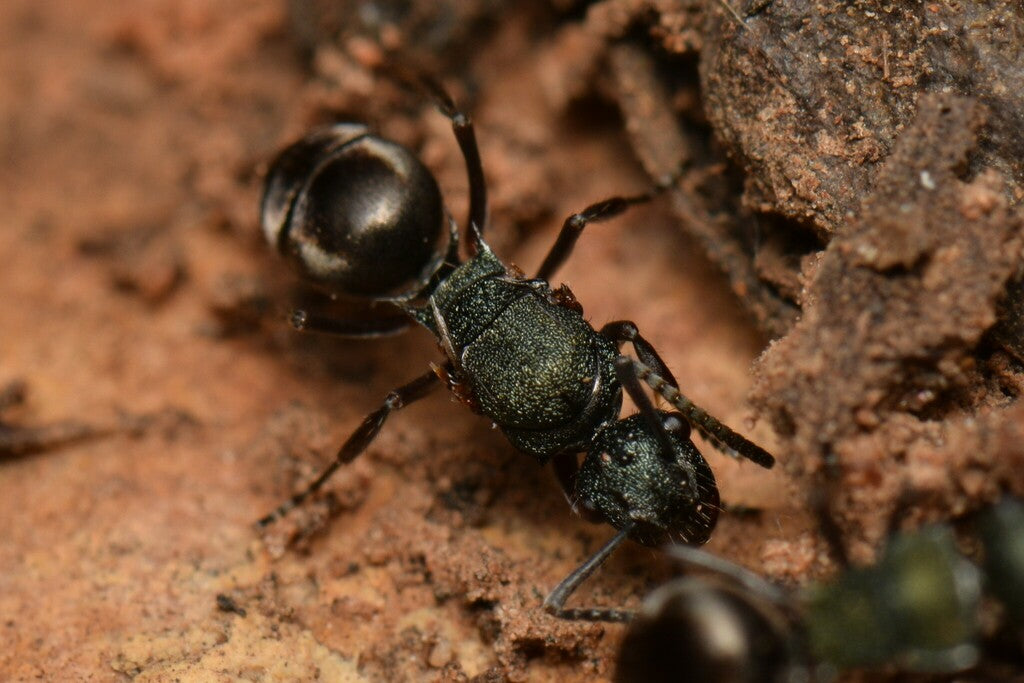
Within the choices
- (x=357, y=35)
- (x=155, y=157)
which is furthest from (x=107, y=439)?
(x=357, y=35)

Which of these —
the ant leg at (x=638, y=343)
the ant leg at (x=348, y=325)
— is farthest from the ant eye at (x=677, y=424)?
the ant leg at (x=348, y=325)

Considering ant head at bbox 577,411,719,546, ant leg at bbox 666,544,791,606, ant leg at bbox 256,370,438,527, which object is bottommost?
ant leg at bbox 256,370,438,527

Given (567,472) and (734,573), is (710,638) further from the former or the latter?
(567,472)

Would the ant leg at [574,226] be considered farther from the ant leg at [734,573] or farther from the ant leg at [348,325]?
the ant leg at [734,573]

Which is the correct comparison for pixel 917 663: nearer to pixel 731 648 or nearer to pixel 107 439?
pixel 731 648

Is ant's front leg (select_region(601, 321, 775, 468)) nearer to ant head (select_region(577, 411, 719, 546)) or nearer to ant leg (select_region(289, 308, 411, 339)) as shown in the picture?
ant head (select_region(577, 411, 719, 546))

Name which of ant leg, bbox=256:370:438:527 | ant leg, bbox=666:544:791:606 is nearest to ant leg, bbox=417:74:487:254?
ant leg, bbox=256:370:438:527

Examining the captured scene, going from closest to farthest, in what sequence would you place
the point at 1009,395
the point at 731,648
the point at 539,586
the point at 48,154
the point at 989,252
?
the point at 731,648
the point at 989,252
the point at 1009,395
the point at 539,586
the point at 48,154
